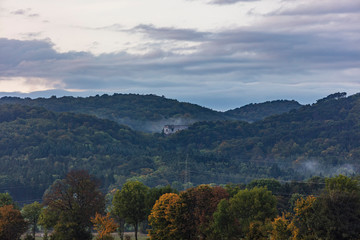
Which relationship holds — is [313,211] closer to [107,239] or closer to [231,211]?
[231,211]

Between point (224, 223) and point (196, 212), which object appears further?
point (196, 212)

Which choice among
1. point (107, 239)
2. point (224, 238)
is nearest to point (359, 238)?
point (224, 238)

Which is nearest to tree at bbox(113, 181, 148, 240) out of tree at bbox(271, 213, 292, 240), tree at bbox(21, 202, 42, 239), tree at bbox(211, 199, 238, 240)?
tree at bbox(21, 202, 42, 239)

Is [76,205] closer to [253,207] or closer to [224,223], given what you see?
[224,223]

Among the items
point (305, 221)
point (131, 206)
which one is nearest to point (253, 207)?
point (305, 221)

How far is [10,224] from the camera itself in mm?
87750

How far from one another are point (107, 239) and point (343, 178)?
37.1 m

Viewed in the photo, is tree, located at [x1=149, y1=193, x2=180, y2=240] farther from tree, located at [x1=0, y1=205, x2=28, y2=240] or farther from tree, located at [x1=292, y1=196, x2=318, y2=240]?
tree, located at [x1=0, y1=205, x2=28, y2=240]

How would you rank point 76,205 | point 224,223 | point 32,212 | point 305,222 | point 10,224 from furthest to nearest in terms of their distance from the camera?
point 32,212, point 10,224, point 76,205, point 224,223, point 305,222

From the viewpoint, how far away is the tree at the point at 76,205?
8431 centimetres

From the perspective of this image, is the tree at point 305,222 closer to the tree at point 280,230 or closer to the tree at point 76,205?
the tree at point 280,230

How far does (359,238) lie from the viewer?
65375mm

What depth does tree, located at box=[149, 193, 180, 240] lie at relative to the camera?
276 ft

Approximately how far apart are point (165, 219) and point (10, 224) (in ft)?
85.1
